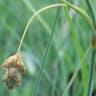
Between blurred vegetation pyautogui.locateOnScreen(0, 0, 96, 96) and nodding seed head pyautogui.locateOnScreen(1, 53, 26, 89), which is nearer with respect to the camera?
nodding seed head pyautogui.locateOnScreen(1, 53, 26, 89)

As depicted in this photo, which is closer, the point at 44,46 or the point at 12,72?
the point at 12,72

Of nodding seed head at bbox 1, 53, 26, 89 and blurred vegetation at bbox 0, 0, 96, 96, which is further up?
nodding seed head at bbox 1, 53, 26, 89

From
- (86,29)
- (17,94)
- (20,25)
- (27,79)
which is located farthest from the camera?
(20,25)

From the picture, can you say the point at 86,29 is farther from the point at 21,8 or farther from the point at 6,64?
the point at 6,64

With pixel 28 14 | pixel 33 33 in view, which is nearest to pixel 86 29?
pixel 33 33
